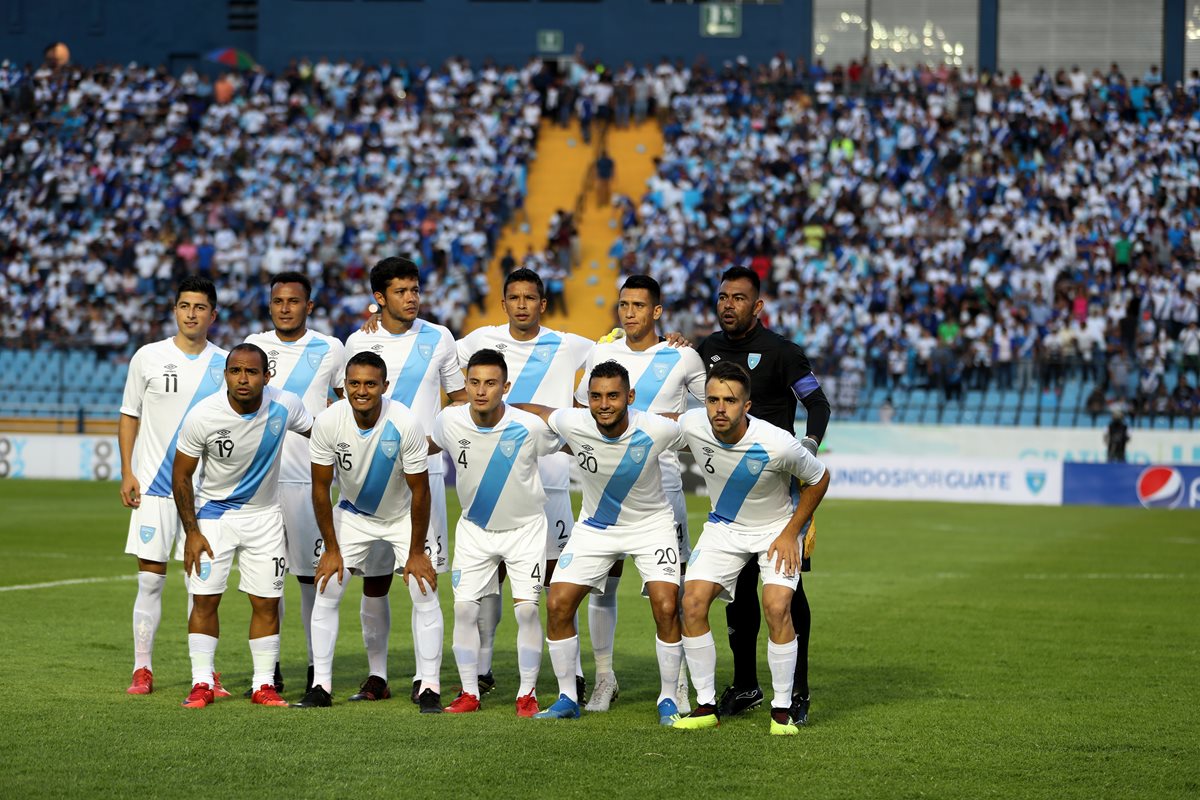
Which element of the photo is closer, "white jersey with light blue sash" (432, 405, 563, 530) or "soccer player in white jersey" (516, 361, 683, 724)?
"soccer player in white jersey" (516, 361, 683, 724)

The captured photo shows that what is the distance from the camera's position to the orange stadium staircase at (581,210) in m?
35.2

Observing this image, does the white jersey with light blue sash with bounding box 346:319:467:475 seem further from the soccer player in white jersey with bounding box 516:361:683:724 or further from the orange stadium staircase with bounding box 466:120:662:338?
the orange stadium staircase with bounding box 466:120:662:338


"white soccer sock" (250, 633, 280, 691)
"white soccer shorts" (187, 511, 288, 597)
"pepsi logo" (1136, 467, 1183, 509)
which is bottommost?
"pepsi logo" (1136, 467, 1183, 509)

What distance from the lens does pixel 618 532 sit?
825 cm

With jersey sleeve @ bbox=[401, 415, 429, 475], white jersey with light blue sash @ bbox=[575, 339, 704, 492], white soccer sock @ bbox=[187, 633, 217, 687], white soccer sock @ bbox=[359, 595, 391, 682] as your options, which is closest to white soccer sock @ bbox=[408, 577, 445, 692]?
white soccer sock @ bbox=[359, 595, 391, 682]

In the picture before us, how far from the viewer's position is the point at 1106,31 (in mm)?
43438

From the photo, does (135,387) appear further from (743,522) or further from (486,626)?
(743,522)

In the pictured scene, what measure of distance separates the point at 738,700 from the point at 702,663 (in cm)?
65

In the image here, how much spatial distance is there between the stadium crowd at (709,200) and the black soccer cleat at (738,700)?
20.7m

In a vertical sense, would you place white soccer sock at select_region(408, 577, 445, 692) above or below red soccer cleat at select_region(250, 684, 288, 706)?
above

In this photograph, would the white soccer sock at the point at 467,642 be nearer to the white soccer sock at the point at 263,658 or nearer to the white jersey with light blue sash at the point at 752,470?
the white soccer sock at the point at 263,658

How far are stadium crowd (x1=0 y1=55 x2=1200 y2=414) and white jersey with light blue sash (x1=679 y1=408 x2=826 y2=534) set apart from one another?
2105 centimetres

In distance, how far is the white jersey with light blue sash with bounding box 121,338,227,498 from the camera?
356 inches

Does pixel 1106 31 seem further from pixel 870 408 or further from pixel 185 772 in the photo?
pixel 185 772
